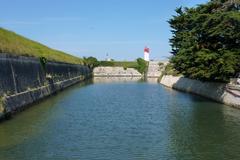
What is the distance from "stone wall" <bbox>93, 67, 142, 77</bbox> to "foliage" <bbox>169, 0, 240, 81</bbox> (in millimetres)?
89927

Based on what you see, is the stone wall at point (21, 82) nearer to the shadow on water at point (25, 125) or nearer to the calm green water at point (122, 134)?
the shadow on water at point (25, 125)

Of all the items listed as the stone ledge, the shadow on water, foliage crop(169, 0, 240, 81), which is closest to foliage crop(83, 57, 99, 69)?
the stone ledge

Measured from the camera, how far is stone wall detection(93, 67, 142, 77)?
419ft

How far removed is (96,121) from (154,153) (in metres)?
8.90

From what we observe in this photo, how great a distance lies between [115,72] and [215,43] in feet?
319

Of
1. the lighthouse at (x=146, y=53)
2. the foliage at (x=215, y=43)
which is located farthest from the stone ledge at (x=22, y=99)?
the lighthouse at (x=146, y=53)

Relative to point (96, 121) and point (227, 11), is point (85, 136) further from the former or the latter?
point (227, 11)

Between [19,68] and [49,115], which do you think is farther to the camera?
[19,68]

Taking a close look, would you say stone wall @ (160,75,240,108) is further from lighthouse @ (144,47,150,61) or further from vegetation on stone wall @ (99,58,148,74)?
lighthouse @ (144,47,150,61)

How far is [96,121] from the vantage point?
24.0 m

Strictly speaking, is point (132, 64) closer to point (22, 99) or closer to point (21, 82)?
point (21, 82)

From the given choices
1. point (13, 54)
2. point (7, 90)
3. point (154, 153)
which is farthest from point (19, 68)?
point (154, 153)

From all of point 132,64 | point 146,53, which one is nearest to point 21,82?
point 132,64

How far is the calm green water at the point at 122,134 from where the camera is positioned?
1547 centimetres
